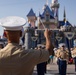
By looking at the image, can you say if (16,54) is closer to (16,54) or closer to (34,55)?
(16,54)

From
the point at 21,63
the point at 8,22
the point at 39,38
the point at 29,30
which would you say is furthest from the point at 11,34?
the point at 39,38

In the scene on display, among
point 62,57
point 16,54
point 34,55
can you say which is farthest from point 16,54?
point 62,57

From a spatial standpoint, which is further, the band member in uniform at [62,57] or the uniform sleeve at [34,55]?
the band member in uniform at [62,57]

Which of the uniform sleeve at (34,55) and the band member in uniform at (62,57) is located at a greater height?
the uniform sleeve at (34,55)

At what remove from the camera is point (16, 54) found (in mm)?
2383

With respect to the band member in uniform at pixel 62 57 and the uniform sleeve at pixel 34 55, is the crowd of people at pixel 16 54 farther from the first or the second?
the band member in uniform at pixel 62 57

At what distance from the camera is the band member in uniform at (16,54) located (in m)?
2.37

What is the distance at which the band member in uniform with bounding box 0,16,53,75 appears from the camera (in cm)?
237

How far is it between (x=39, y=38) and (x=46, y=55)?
4752 cm

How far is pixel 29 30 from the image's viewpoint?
148 feet

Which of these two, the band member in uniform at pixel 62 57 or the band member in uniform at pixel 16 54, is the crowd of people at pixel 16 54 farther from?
the band member in uniform at pixel 62 57

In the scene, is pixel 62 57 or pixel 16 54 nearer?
pixel 16 54

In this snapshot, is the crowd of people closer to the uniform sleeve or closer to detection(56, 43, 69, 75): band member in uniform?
the uniform sleeve

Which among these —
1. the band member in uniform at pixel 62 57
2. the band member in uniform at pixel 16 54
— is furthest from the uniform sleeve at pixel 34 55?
the band member in uniform at pixel 62 57
